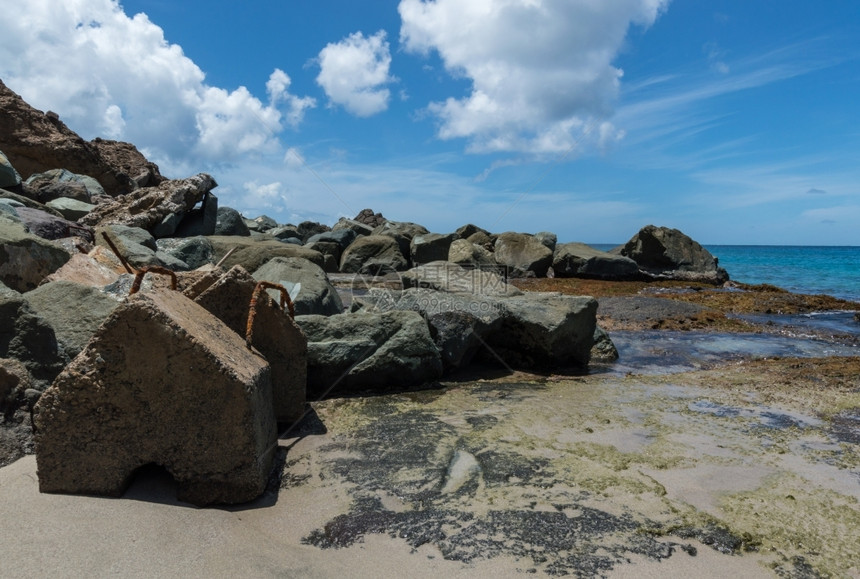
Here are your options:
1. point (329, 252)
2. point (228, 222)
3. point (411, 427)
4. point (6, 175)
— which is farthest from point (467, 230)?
point (411, 427)

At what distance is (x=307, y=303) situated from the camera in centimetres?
700

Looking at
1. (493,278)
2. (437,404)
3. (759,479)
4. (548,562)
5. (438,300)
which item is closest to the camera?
(548,562)

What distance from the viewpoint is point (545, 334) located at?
6.96 m

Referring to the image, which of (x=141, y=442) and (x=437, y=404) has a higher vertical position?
Result: (x=141, y=442)

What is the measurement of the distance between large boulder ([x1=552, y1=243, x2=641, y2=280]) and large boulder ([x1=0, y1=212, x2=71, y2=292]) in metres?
18.1

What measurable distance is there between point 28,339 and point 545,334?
513 centimetres

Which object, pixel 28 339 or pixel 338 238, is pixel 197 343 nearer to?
pixel 28 339

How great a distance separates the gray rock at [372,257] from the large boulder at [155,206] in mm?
7450

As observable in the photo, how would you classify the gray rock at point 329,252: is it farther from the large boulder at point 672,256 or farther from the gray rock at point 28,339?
the gray rock at point 28,339

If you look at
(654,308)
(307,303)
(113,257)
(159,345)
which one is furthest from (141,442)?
(654,308)

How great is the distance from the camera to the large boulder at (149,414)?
2900 mm

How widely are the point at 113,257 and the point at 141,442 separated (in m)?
4.81

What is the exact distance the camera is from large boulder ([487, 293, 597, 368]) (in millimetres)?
7023

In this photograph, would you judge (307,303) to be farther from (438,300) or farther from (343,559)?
(343,559)
